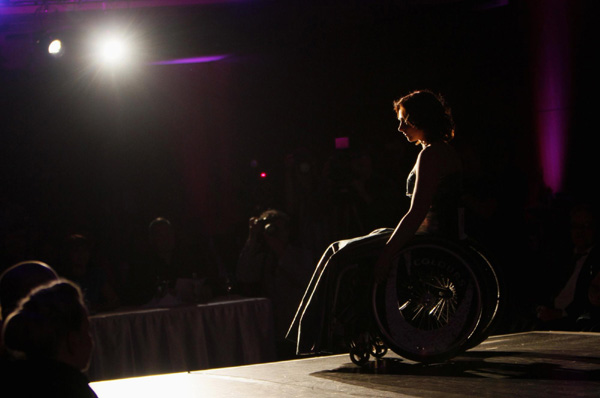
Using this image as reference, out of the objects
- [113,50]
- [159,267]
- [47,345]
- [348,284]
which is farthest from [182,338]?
[113,50]

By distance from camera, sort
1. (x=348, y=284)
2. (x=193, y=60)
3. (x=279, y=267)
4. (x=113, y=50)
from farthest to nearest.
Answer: (x=193, y=60) < (x=113, y=50) < (x=279, y=267) < (x=348, y=284)

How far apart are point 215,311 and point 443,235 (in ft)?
7.59

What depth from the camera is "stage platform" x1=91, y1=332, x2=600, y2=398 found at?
245cm

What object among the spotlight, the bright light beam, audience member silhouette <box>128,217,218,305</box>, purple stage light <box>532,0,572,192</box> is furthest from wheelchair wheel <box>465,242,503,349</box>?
the spotlight

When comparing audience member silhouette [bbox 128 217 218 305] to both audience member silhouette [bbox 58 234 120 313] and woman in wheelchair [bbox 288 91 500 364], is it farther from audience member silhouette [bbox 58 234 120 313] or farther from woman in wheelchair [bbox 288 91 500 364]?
woman in wheelchair [bbox 288 91 500 364]

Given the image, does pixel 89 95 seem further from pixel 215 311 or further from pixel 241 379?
pixel 241 379

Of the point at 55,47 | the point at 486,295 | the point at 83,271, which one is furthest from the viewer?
the point at 55,47

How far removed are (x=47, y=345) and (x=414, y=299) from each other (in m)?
1.74

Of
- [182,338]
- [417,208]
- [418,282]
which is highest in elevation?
[417,208]

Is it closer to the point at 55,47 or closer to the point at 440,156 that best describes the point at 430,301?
the point at 440,156

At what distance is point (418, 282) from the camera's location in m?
3.01

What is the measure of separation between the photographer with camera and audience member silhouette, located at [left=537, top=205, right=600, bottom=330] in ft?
5.33

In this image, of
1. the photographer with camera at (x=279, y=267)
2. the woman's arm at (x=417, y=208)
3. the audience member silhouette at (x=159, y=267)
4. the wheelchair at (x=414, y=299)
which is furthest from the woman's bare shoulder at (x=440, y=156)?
the audience member silhouette at (x=159, y=267)

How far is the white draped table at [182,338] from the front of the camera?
4609mm
